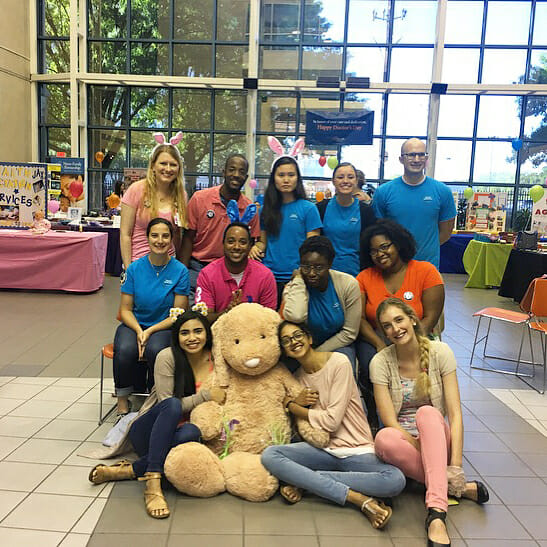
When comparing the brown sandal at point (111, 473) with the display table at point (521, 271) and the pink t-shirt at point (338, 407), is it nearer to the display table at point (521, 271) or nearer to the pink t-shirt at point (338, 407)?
the pink t-shirt at point (338, 407)

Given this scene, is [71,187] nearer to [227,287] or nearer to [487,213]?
[227,287]

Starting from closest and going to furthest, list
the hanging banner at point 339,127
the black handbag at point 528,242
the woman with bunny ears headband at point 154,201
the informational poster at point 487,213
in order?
the woman with bunny ears headband at point 154,201 → the black handbag at point 528,242 → the informational poster at point 487,213 → the hanging banner at point 339,127

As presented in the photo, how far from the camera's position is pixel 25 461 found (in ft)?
9.40

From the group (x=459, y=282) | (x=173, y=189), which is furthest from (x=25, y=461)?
(x=459, y=282)

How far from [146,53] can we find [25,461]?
40.6 ft

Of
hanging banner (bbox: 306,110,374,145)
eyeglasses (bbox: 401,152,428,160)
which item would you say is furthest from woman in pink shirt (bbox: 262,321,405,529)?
hanging banner (bbox: 306,110,374,145)

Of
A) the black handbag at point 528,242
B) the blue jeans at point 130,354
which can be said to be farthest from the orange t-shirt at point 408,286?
the black handbag at point 528,242

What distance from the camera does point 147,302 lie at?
11.0 ft

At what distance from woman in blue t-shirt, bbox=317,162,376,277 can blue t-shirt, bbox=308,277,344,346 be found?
55 centimetres

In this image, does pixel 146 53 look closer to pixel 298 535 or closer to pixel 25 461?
pixel 25 461

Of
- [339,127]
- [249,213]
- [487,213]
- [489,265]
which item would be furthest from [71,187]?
[487,213]

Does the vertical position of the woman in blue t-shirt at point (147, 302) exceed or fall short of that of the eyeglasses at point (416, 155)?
it falls short

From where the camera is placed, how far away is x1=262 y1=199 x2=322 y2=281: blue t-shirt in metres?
3.56

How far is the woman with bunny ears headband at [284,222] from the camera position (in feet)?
11.6
